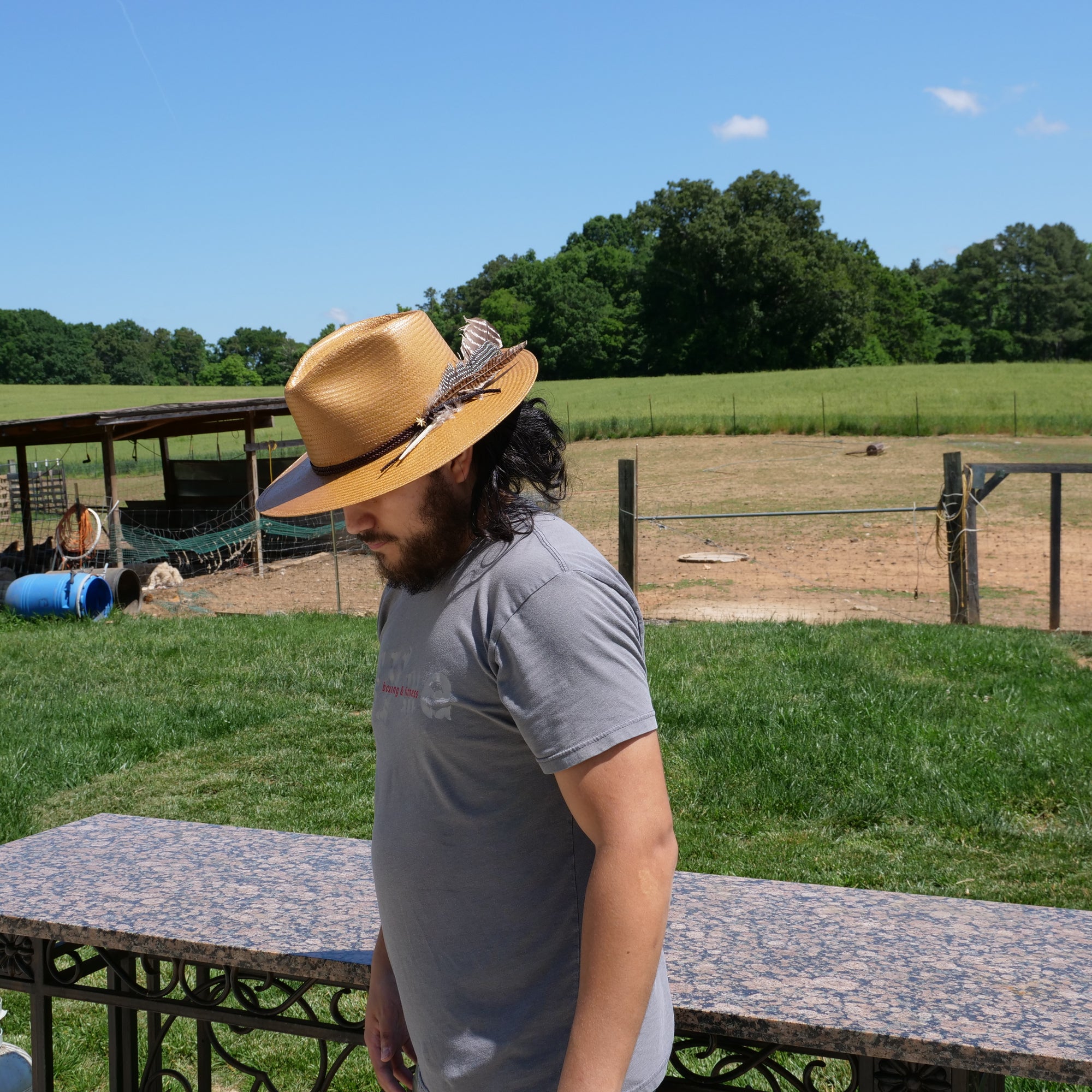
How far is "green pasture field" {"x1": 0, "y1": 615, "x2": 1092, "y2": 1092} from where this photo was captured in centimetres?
438

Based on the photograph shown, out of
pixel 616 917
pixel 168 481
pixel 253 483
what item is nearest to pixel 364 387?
pixel 616 917

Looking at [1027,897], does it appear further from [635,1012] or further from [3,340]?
[3,340]

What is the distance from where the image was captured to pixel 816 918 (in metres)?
2.18

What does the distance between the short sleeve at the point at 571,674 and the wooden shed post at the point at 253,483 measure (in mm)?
14429

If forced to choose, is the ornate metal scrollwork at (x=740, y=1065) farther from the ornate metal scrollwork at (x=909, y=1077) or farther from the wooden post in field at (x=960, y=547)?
the wooden post in field at (x=960, y=547)

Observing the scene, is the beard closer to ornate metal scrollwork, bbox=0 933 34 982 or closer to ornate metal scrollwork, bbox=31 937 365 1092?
ornate metal scrollwork, bbox=31 937 365 1092

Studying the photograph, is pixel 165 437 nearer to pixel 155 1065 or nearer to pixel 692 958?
pixel 155 1065

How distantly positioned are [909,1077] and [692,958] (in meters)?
A: 0.40

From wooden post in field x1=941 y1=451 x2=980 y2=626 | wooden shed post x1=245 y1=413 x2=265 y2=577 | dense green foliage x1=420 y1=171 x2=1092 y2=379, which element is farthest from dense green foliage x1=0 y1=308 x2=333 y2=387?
wooden post in field x1=941 y1=451 x2=980 y2=626

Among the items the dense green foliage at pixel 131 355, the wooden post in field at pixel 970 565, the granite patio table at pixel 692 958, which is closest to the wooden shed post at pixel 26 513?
the wooden post in field at pixel 970 565

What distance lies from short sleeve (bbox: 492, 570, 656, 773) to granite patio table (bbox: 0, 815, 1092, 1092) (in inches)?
29.6

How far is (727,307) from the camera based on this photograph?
267 ft

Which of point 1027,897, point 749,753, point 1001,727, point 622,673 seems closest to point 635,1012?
point 622,673

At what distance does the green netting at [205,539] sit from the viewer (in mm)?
14755
